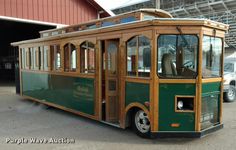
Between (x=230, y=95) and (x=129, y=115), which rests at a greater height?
(x=129, y=115)

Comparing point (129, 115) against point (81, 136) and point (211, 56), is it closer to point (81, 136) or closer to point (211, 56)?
point (81, 136)

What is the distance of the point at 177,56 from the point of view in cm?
501

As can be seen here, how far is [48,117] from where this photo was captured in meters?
7.56

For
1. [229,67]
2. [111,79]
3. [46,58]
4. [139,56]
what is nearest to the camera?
[139,56]

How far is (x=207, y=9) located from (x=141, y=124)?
1664cm

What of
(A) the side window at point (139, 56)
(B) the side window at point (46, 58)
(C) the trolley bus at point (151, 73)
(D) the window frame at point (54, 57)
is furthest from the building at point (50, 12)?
(A) the side window at point (139, 56)

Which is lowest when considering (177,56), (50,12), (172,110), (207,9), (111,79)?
(172,110)

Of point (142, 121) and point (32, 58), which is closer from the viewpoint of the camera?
point (142, 121)

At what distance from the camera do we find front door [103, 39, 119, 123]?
606 cm

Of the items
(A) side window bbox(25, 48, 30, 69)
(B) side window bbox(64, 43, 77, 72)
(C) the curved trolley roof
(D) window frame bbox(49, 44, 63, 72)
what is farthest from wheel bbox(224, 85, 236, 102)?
(A) side window bbox(25, 48, 30, 69)

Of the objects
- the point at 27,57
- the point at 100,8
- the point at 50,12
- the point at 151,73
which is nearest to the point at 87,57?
the point at 151,73

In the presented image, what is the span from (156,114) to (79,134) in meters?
1.88

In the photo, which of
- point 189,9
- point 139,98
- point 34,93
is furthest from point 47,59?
point 189,9

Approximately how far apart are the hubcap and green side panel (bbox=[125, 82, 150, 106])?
31 centimetres
